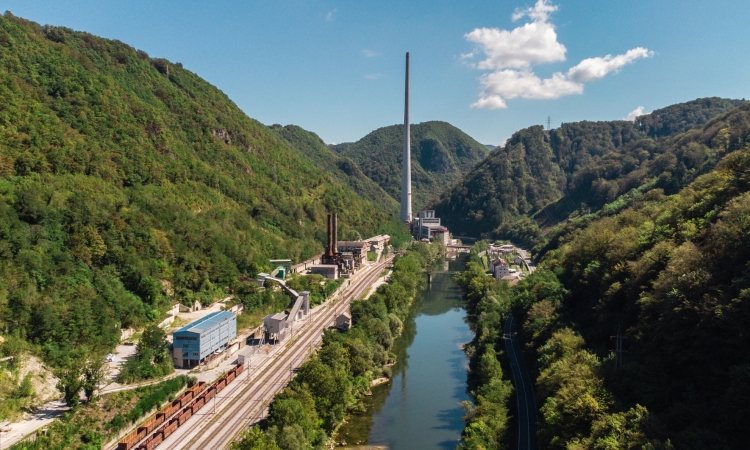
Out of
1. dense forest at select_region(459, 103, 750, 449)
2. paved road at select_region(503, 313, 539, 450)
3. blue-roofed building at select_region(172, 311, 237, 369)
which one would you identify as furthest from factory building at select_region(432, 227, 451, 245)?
blue-roofed building at select_region(172, 311, 237, 369)

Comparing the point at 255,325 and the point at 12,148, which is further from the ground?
the point at 12,148

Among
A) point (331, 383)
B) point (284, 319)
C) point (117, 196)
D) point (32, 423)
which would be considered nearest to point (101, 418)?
point (32, 423)

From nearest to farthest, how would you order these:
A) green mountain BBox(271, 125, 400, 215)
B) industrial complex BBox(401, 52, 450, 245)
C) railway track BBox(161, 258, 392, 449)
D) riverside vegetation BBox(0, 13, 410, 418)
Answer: railway track BBox(161, 258, 392, 449) < riverside vegetation BBox(0, 13, 410, 418) < industrial complex BBox(401, 52, 450, 245) < green mountain BBox(271, 125, 400, 215)

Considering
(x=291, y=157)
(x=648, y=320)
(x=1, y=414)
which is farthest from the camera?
(x=291, y=157)

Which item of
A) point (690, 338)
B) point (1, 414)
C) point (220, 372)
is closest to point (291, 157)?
point (220, 372)

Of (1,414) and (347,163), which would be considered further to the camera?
(347,163)

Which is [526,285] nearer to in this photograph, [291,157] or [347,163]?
[291,157]

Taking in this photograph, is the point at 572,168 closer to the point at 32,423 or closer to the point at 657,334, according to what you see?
the point at 657,334

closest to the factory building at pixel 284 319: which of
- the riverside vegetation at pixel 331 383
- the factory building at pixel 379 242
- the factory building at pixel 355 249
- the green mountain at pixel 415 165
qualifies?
the riverside vegetation at pixel 331 383

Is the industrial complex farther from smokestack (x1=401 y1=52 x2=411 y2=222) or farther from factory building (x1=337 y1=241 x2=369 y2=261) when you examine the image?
factory building (x1=337 y1=241 x2=369 y2=261)
